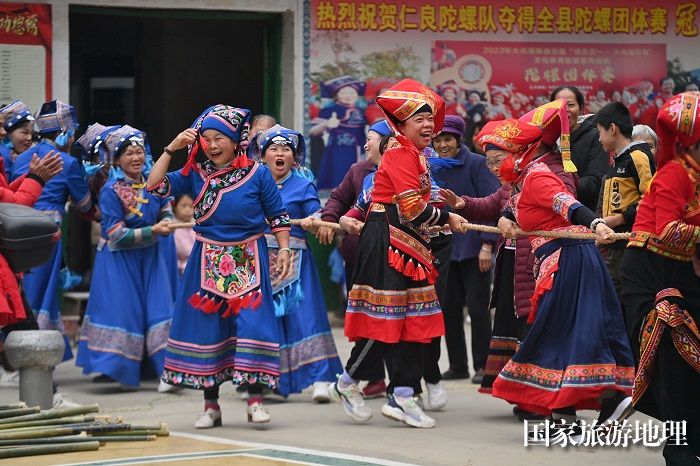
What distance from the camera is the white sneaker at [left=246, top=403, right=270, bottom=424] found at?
27.2ft

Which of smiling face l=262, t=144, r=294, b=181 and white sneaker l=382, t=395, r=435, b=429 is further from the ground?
smiling face l=262, t=144, r=294, b=181

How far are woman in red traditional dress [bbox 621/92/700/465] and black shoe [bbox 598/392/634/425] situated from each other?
3.55 ft

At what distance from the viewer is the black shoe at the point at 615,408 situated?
7812 millimetres

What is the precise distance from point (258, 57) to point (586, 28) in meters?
4.54

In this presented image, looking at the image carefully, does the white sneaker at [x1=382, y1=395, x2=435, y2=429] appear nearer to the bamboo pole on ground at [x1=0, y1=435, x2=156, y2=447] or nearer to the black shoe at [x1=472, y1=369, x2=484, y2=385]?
the bamboo pole on ground at [x1=0, y1=435, x2=156, y2=447]

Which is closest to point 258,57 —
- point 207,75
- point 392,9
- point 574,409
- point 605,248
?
point 207,75

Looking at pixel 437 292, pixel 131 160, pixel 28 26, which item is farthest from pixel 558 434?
pixel 28 26

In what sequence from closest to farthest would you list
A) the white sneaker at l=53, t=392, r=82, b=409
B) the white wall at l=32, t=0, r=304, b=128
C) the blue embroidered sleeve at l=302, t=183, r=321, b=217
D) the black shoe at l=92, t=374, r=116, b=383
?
the white sneaker at l=53, t=392, r=82, b=409, the blue embroidered sleeve at l=302, t=183, r=321, b=217, the black shoe at l=92, t=374, r=116, b=383, the white wall at l=32, t=0, r=304, b=128

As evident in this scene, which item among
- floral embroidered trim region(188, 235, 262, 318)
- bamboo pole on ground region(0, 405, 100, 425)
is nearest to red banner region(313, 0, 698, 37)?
floral embroidered trim region(188, 235, 262, 318)

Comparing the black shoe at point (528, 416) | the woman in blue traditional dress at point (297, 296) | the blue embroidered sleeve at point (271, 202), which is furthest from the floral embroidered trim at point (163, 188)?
the black shoe at point (528, 416)

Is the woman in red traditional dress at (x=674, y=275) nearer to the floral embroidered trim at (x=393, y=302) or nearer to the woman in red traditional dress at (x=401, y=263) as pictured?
the woman in red traditional dress at (x=401, y=263)

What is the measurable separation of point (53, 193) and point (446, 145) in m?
2.97

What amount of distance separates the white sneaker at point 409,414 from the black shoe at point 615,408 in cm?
105

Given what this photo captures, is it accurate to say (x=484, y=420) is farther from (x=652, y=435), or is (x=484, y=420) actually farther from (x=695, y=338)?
(x=695, y=338)
